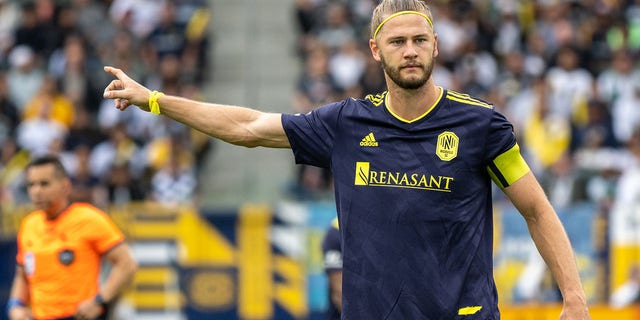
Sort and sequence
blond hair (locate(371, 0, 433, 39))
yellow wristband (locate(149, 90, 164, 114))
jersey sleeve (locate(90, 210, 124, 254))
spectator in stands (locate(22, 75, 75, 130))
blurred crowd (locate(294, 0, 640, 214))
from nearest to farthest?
blond hair (locate(371, 0, 433, 39)) → yellow wristband (locate(149, 90, 164, 114)) → jersey sleeve (locate(90, 210, 124, 254)) → blurred crowd (locate(294, 0, 640, 214)) → spectator in stands (locate(22, 75, 75, 130))

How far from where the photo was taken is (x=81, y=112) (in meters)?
16.5

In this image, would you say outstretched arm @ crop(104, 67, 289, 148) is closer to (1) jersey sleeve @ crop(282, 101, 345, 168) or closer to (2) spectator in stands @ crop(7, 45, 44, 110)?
(1) jersey sleeve @ crop(282, 101, 345, 168)

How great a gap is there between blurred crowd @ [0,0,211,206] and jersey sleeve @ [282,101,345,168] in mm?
8717

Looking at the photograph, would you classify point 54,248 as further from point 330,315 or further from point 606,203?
point 606,203

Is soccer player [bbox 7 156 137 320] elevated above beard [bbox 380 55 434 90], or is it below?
below

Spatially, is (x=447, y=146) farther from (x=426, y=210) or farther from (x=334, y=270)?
(x=334, y=270)

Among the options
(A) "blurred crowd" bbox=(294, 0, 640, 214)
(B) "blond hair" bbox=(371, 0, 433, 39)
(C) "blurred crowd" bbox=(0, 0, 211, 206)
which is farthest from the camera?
(A) "blurred crowd" bbox=(294, 0, 640, 214)

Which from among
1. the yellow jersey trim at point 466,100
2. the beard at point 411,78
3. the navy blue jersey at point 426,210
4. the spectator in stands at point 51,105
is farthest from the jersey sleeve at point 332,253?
the spectator in stands at point 51,105

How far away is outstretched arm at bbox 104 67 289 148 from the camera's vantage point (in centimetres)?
572

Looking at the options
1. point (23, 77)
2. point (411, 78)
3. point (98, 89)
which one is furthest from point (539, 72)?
point (411, 78)

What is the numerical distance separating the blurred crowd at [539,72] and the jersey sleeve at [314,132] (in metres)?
8.83

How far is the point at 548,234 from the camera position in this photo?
548cm

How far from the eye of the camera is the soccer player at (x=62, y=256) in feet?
28.9

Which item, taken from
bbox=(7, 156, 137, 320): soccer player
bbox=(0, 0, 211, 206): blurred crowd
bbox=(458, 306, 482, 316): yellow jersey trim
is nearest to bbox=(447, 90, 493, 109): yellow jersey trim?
bbox=(458, 306, 482, 316): yellow jersey trim
